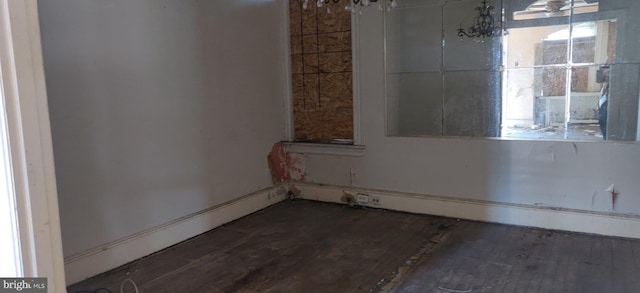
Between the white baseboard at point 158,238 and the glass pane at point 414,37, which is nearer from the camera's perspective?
the white baseboard at point 158,238

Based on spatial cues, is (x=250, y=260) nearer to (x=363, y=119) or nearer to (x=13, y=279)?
(x=363, y=119)

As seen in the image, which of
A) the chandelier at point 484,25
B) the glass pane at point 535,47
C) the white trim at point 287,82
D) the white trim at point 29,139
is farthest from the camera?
the white trim at point 287,82

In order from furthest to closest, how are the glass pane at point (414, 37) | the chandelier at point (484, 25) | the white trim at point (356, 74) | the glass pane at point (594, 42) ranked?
the white trim at point (356, 74)
the glass pane at point (414, 37)
the chandelier at point (484, 25)
the glass pane at point (594, 42)

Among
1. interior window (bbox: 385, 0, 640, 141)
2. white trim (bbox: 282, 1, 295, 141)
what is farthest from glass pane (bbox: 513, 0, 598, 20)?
white trim (bbox: 282, 1, 295, 141)

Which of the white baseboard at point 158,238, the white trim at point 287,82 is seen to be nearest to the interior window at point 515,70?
the white trim at point 287,82

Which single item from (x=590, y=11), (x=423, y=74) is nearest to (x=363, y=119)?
(x=423, y=74)

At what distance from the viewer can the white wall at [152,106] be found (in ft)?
8.61

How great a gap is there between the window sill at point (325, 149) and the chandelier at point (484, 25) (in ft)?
4.52

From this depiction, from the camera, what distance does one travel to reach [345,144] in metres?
4.24

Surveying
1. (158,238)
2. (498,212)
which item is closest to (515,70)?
(498,212)

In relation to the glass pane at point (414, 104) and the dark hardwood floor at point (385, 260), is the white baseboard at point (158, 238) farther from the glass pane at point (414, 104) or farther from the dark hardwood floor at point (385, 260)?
the glass pane at point (414, 104)

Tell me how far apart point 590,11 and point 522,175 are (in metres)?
1.30

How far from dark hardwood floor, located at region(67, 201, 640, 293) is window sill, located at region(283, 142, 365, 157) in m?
0.73

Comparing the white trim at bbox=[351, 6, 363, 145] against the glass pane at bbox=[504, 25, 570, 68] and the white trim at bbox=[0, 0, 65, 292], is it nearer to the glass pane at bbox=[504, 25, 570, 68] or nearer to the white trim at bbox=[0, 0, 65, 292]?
the glass pane at bbox=[504, 25, 570, 68]
